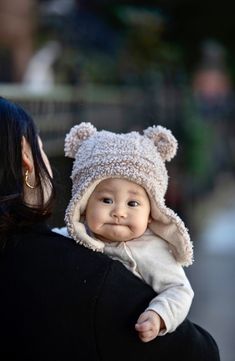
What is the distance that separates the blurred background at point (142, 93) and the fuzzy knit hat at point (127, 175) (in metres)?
2.72

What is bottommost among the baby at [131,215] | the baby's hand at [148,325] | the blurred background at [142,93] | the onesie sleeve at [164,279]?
the blurred background at [142,93]

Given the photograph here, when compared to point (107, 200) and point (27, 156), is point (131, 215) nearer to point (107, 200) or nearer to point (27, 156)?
point (107, 200)

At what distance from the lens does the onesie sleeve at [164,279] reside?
198 centimetres

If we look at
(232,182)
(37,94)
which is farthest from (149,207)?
(232,182)

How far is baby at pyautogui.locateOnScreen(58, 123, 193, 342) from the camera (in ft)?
6.79

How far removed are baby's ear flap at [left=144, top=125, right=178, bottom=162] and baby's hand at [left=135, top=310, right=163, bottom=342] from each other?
0.44 meters

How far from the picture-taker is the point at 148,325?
1.91 metres

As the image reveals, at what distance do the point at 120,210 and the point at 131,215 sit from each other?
0.03 metres

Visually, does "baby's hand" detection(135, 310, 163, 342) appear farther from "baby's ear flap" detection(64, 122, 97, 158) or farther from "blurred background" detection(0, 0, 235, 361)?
"blurred background" detection(0, 0, 235, 361)

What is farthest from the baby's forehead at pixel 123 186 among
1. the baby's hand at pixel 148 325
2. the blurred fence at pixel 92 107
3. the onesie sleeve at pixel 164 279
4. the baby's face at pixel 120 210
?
the blurred fence at pixel 92 107

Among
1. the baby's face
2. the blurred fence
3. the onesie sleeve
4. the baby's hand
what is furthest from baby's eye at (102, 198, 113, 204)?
the blurred fence

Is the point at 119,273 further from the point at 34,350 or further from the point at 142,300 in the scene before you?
the point at 34,350

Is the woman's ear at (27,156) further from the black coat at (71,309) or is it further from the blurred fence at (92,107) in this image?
the blurred fence at (92,107)

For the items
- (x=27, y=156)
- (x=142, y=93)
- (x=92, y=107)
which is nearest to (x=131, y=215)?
(x=27, y=156)
